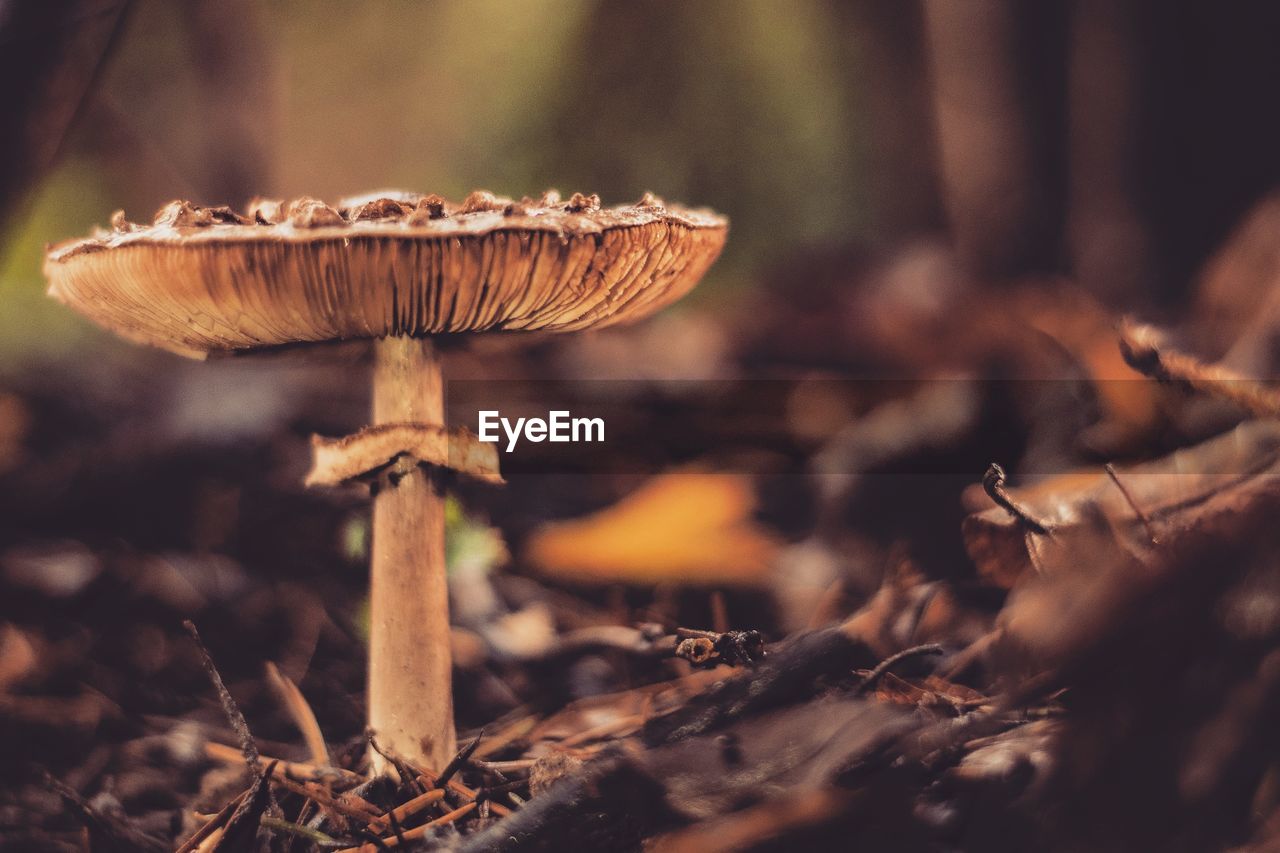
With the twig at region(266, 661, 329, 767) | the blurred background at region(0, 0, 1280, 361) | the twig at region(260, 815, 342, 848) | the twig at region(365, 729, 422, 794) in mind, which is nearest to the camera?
the twig at region(260, 815, 342, 848)

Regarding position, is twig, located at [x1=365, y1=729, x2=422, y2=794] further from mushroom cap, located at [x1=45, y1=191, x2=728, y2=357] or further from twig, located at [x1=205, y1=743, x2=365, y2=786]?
mushroom cap, located at [x1=45, y1=191, x2=728, y2=357]

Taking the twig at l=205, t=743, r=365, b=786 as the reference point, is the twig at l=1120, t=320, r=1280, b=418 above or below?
above

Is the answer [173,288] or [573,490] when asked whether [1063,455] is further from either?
[173,288]

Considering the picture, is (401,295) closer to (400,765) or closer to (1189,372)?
(400,765)

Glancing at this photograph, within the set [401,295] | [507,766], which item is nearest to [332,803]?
[507,766]

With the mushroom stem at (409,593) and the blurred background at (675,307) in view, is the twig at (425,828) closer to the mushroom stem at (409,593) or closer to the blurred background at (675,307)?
the mushroom stem at (409,593)

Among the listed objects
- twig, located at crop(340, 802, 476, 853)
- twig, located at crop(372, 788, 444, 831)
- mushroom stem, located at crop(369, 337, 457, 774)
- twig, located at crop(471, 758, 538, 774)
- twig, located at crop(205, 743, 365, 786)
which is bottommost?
twig, located at crop(340, 802, 476, 853)

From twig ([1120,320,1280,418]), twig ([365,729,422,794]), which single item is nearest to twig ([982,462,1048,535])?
twig ([1120,320,1280,418])

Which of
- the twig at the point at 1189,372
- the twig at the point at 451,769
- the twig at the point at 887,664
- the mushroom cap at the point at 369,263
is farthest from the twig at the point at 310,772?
the twig at the point at 1189,372

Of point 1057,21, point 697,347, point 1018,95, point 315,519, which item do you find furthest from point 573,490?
point 1057,21
